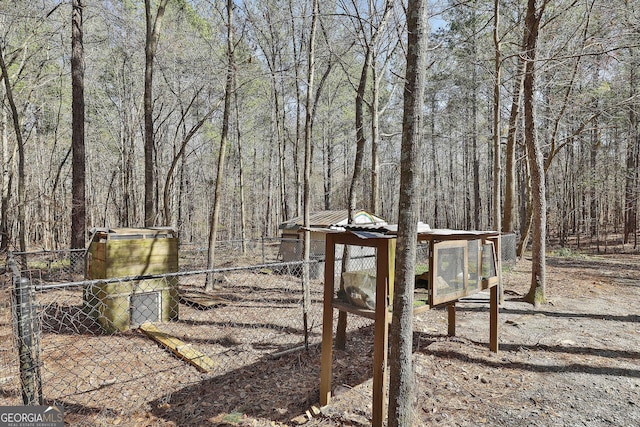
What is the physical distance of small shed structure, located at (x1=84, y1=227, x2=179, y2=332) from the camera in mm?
4938

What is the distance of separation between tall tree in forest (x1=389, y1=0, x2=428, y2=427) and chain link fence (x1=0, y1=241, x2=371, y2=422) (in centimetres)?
165

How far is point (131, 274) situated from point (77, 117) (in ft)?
16.6

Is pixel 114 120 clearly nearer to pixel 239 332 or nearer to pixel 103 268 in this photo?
pixel 103 268

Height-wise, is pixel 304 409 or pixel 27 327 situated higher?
pixel 27 327

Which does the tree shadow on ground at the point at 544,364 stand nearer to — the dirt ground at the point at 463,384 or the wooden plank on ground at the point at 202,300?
the dirt ground at the point at 463,384

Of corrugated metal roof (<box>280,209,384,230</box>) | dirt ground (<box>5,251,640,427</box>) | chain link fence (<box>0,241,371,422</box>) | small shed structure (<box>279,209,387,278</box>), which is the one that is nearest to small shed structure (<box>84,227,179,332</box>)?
chain link fence (<box>0,241,371,422</box>)

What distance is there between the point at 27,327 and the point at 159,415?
145 centimetres

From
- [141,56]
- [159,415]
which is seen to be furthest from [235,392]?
[141,56]

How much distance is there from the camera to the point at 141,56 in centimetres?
1402

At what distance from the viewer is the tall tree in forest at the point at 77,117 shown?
7.81 metres

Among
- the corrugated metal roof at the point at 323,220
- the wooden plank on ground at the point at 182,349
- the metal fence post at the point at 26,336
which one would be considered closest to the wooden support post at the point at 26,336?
the metal fence post at the point at 26,336

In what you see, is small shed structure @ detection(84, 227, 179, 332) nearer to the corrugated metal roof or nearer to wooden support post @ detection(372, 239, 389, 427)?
wooden support post @ detection(372, 239, 389, 427)

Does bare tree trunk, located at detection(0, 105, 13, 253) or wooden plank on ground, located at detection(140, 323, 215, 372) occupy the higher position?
bare tree trunk, located at detection(0, 105, 13, 253)
